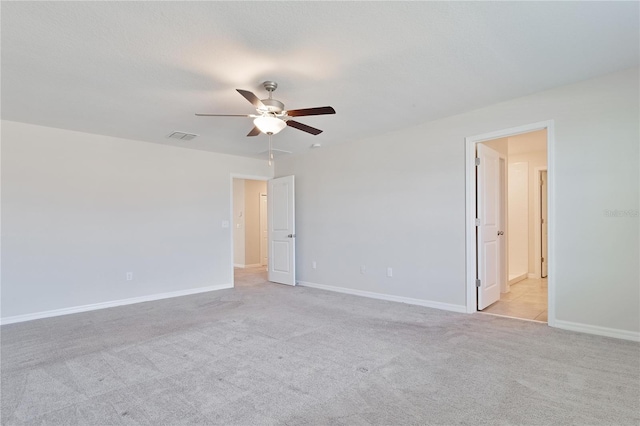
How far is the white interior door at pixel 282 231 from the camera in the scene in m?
6.12

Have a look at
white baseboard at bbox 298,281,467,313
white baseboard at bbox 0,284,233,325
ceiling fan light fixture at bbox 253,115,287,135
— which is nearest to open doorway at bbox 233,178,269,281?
white baseboard at bbox 0,284,233,325

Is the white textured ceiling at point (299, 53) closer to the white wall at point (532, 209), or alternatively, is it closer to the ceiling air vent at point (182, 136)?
the ceiling air vent at point (182, 136)

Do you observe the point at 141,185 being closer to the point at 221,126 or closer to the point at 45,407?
the point at 221,126

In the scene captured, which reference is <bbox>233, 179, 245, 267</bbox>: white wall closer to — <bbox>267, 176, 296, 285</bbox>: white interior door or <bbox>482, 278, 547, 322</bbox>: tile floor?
<bbox>267, 176, 296, 285</bbox>: white interior door

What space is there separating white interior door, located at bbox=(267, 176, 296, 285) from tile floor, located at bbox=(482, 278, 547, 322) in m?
3.35

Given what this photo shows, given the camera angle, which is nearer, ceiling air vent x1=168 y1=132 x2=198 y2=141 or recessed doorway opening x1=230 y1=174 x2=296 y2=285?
ceiling air vent x1=168 y1=132 x2=198 y2=141

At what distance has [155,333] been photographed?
3.48 m

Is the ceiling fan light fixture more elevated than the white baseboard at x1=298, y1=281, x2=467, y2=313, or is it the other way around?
the ceiling fan light fixture

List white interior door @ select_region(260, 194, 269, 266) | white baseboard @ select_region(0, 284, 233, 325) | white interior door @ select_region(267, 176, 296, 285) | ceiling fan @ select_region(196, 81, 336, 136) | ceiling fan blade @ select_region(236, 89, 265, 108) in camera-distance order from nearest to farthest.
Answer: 1. ceiling fan blade @ select_region(236, 89, 265, 108)
2. ceiling fan @ select_region(196, 81, 336, 136)
3. white baseboard @ select_region(0, 284, 233, 325)
4. white interior door @ select_region(267, 176, 296, 285)
5. white interior door @ select_region(260, 194, 269, 266)

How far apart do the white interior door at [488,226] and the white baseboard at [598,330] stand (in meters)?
0.90

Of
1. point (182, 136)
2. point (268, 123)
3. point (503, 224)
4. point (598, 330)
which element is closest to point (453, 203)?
point (503, 224)

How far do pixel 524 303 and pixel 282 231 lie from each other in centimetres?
407

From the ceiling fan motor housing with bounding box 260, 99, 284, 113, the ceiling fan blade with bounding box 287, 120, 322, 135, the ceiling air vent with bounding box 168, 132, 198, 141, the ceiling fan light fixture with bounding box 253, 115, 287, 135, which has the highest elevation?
the ceiling air vent with bounding box 168, 132, 198, 141

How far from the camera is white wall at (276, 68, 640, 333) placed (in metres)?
3.06
